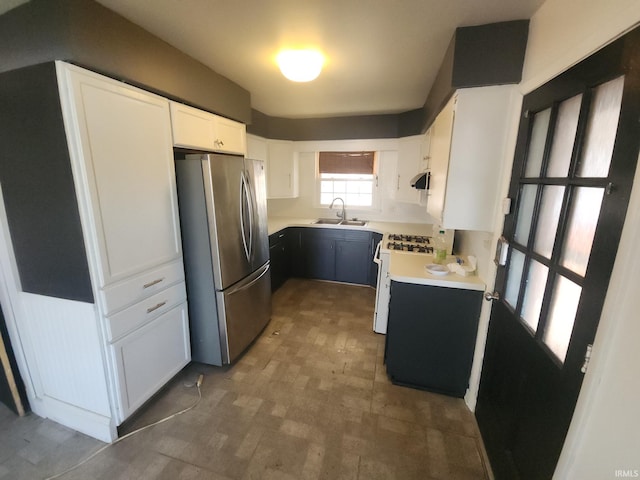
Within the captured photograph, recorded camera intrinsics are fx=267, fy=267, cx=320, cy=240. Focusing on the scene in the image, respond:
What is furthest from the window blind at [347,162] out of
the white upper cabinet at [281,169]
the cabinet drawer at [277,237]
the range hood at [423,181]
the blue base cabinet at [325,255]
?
the range hood at [423,181]

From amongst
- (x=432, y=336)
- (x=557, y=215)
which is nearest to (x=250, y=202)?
(x=432, y=336)

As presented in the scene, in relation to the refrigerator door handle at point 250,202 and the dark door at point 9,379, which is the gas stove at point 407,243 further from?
the dark door at point 9,379

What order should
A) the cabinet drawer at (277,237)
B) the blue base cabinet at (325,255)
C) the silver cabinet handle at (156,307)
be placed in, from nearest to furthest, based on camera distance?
the silver cabinet handle at (156,307) → the cabinet drawer at (277,237) → the blue base cabinet at (325,255)

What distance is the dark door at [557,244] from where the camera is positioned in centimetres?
81

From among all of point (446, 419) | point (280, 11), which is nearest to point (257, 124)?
point (280, 11)

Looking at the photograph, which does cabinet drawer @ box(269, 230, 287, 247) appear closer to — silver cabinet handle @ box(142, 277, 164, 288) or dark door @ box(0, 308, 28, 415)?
silver cabinet handle @ box(142, 277, 164, 288)

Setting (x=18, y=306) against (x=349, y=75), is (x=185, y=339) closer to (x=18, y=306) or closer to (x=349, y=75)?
(x=18, y=306)

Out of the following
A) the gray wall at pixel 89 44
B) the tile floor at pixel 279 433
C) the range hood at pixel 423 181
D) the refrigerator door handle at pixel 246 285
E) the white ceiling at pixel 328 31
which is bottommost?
the tile floor at pixel 279 433

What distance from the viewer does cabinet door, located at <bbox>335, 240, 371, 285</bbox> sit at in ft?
12.3

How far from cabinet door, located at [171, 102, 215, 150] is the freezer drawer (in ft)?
3.69

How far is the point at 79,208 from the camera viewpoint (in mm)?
1325

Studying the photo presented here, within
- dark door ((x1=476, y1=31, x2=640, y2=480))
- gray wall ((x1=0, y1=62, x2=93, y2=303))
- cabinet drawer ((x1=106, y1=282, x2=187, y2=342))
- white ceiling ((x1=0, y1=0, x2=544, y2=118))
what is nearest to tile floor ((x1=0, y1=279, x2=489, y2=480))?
dark door ((x1=476, y1=31, x2=640, y2=480))

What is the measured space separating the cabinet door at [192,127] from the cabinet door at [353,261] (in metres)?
2.19

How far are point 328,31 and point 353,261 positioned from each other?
2.77 m
